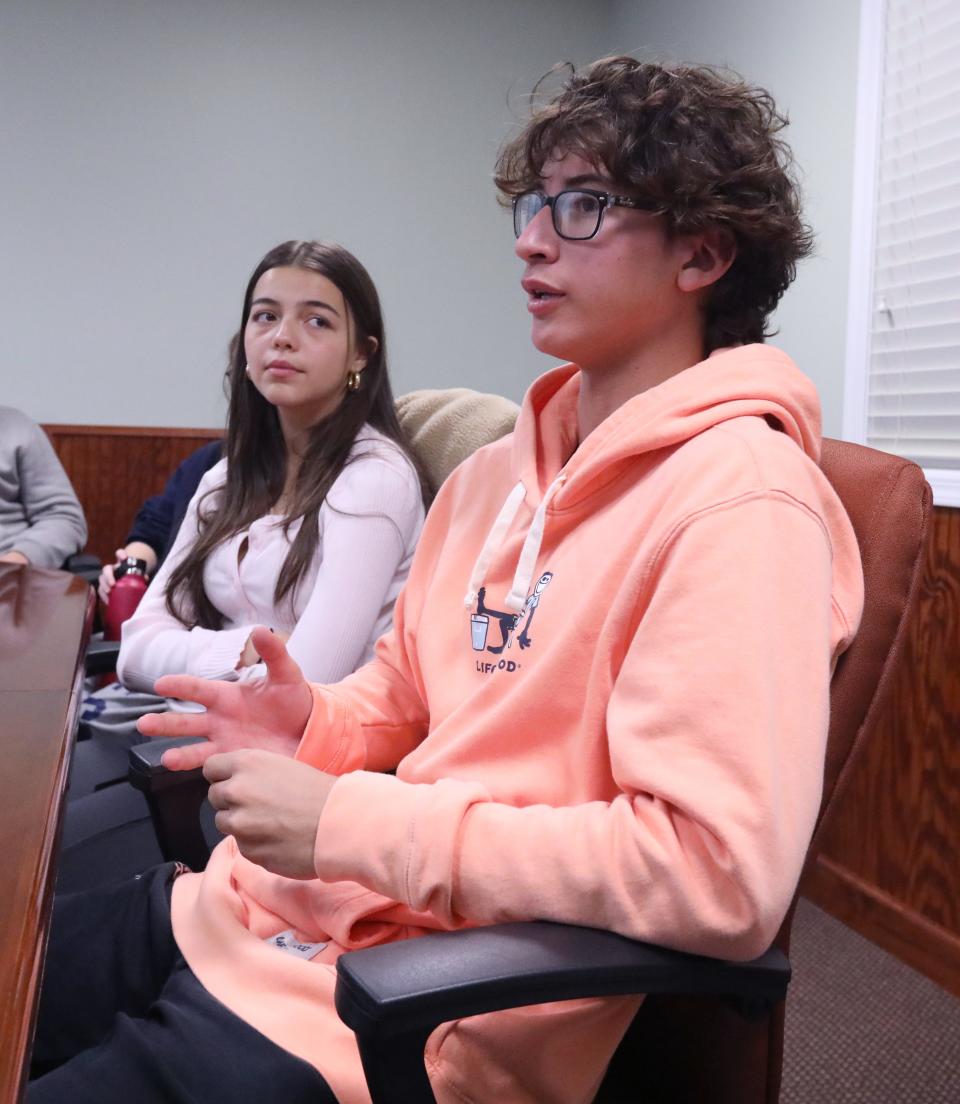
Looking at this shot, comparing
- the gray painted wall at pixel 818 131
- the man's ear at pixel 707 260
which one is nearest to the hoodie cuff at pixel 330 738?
the man's ear at pixel 707 260

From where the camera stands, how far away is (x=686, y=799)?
2.28 feet

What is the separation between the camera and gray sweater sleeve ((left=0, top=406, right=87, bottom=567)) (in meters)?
2.94

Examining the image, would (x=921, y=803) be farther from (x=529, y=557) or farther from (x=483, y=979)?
(x=483, y=979)

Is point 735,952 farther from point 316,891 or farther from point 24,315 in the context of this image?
point 24,315

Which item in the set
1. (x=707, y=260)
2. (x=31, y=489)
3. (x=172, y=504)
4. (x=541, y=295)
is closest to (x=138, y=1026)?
(x=541, y=295)

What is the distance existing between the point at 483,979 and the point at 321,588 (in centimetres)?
97

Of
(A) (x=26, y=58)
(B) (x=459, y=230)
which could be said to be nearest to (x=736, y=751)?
(B) (x=459, y=230)

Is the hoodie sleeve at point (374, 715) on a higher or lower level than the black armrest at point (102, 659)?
higher

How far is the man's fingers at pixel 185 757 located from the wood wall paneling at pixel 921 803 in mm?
1297

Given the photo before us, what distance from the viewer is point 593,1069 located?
80cm

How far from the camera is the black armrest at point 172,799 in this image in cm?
111

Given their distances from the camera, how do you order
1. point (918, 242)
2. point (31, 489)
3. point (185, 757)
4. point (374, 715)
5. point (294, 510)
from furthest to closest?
point (31, 489)
point (918, 242)
point (294, 510)
point (374, 715)
point (185, 757)

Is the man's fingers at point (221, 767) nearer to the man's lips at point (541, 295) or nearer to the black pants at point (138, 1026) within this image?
the black pants at point (138, 1026)

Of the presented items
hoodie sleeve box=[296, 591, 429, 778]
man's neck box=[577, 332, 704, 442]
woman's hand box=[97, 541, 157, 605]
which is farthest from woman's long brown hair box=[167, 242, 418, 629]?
man's neck box=[577, 332, 704, 442]
